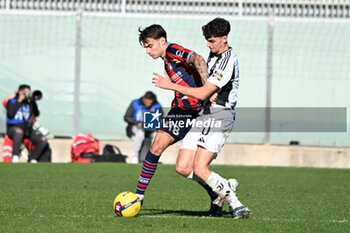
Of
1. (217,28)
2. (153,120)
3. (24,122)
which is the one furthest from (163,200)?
(24,122)

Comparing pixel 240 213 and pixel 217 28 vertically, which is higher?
pixel 217 28

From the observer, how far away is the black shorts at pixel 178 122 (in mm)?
8242

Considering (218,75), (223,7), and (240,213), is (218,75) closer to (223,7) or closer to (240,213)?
(240,213)

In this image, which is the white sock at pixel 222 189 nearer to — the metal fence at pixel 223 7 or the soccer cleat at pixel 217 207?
the soccer cleat at pixel 217 207

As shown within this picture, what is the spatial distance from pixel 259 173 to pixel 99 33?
18.4 feet

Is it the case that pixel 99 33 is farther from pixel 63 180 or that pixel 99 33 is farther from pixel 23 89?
pixel 63 180

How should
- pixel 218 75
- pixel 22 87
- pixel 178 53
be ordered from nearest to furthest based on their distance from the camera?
pixel 218 75 < pixel 178 53 < pixel 22 87

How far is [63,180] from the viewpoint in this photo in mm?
12930

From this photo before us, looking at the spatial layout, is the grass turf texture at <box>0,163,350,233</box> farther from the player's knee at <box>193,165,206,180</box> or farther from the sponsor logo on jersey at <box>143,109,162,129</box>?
the sponsor logo on jersey at <box>143,109,162,129</box>

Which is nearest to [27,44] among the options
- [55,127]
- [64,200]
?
[55,127]

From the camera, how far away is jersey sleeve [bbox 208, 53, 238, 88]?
7.64 meters

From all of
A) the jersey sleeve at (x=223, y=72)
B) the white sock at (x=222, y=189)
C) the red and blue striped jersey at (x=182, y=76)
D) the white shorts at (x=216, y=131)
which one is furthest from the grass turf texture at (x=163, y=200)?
the jersey sleeve at (x=223, y=72)

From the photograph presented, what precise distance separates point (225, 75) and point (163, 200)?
290 centimetres

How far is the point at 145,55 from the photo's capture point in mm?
18484
